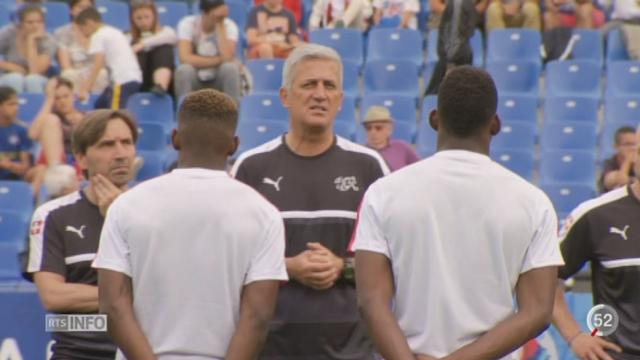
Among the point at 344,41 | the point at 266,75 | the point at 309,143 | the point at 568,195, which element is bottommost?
the point at 568,195

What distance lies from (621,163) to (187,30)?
4376 mm

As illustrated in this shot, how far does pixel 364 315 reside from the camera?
4836mm

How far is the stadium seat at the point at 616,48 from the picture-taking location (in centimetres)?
1527

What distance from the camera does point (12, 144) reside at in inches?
526

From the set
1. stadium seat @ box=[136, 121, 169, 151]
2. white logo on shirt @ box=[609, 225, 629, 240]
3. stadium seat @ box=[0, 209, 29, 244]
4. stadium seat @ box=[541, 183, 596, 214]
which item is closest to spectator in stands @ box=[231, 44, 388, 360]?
white logo on shirt @ box=[609, 225, 629, 240]

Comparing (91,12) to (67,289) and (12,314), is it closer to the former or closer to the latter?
(12,314)

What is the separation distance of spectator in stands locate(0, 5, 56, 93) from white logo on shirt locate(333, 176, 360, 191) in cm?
916

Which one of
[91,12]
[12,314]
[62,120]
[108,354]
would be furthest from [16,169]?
[108,354]

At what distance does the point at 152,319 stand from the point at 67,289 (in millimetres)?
1173

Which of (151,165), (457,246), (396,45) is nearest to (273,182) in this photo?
(457,246)

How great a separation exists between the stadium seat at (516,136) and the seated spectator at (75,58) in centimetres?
382

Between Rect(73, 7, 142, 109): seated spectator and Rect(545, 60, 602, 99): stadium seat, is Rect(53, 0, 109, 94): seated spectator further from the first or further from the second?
Rect(545, 60, 602, 99): stadium seat

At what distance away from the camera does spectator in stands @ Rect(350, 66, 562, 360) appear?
4785mm

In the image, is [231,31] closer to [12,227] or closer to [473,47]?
[473,47]
